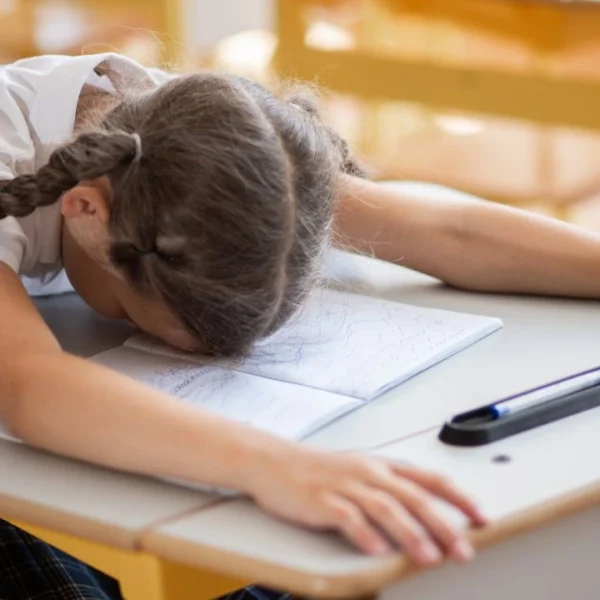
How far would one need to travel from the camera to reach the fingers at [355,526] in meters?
0.69

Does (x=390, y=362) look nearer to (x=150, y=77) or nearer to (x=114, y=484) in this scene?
(x=114, y=484)

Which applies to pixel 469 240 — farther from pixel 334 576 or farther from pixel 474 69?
pixel 474 69

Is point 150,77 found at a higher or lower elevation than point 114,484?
higher

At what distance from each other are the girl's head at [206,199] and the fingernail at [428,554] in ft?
1.05

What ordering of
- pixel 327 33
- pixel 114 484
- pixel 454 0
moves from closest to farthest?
pixel 114 484
pixel 454 0
pixel 327 33

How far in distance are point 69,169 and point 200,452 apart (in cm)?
28

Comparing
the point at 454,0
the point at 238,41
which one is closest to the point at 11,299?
the point at 454,0

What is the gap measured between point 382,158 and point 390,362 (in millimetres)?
2059

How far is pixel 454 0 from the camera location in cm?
270

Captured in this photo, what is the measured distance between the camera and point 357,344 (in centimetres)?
104

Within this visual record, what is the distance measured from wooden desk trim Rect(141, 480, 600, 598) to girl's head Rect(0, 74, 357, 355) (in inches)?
10.3

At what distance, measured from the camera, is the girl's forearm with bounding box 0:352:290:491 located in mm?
776

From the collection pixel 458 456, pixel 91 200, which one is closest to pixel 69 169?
pixel 91 200

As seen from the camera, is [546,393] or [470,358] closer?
[546,393]
